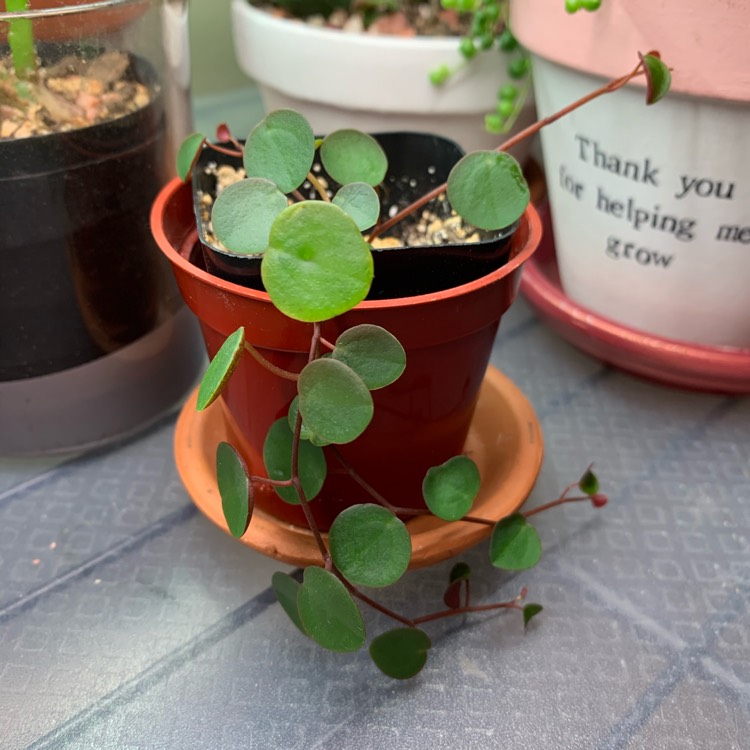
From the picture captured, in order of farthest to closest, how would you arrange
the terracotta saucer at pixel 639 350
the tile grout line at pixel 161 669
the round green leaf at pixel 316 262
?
the terracotta saucer at pixel 639 350, the tile grout line at pixel 161 669, the round green leaf at pixel 316 262

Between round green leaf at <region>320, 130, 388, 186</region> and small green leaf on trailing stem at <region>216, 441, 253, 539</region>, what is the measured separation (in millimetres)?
171

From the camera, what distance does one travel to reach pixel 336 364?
0.30 m

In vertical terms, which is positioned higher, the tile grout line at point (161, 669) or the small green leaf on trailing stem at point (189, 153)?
the small green leaf on trailing stem at point (189, 153)

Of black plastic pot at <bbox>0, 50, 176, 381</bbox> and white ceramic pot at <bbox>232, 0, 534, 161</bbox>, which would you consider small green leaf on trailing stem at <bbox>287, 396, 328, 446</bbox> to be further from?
white ceramic pot at <bbox>232, 0, 534, 161</bbox>

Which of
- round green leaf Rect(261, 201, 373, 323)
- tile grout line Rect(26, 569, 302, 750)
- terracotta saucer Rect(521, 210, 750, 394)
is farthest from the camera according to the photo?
terracotta saucer Rect(521, 210, 750, 394)

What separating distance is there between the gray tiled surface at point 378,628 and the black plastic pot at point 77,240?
11 centimetres

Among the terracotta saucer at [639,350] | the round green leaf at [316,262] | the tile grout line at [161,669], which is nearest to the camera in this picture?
the round green leaf at [316,262]

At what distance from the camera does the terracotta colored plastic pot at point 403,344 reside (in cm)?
36

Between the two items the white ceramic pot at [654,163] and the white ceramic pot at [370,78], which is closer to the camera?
the white ceramic pot at [654,163]

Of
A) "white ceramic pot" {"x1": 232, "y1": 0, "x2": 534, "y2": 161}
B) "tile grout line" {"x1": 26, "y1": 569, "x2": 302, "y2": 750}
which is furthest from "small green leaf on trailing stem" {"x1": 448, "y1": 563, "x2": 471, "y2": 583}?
"white ceramic pot" {"x1": 232, "y1": 0, "x2": 534, "y2": 161}

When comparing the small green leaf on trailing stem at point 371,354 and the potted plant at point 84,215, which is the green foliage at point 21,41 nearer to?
the potted plant at point 84,215

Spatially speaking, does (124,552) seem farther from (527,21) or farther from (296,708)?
(527,21)

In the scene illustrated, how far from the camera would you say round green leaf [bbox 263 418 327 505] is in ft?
1.24

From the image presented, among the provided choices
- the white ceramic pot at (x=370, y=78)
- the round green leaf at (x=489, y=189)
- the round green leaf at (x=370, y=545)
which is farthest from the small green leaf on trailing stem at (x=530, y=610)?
the white ceramic pot at (x=370, y=78)
